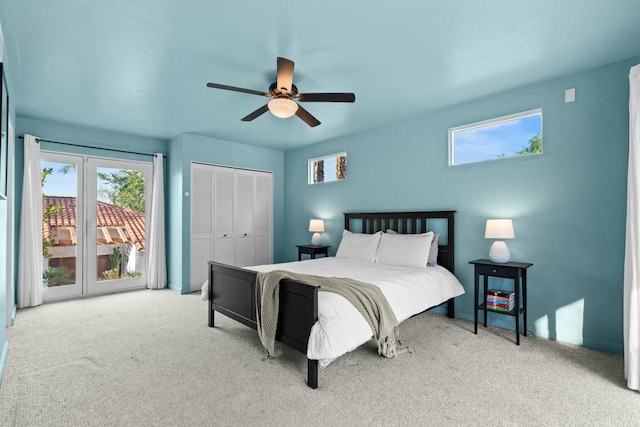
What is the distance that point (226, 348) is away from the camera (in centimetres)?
303

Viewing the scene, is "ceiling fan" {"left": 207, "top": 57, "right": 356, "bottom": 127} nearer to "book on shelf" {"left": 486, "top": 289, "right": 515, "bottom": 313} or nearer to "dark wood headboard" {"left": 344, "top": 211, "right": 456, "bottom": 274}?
"dark wood headboard" {"left": 344, "top": 211, "right": 456, "bottom": 274}

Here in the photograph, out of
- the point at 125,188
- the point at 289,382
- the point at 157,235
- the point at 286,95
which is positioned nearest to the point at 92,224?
the point at 125,188

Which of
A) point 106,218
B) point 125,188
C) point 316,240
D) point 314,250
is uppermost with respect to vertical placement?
point 125,188

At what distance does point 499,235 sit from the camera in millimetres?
3330

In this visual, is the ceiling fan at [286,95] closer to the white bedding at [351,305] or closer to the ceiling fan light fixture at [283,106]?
the ceiling fan light fixture at [283,106]

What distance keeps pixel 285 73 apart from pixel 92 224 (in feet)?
13.9

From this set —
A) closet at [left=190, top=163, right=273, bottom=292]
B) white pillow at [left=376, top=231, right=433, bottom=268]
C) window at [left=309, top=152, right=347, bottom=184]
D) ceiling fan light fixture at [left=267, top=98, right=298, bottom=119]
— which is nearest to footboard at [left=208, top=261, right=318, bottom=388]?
ceiling fan light fixture at [left=267, top=98, right=298, bottom=119]

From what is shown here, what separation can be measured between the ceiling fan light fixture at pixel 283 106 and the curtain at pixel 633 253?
2.60 meters

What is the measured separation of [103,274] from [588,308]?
6406 mm

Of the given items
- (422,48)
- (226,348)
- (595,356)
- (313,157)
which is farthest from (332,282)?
(313,157)

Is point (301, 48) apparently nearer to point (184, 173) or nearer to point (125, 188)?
point (184, 173)

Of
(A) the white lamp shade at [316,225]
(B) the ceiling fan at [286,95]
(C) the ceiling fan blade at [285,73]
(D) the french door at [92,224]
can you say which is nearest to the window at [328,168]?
(A) the white lamp shade at [316,225]

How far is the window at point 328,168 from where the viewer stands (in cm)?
557

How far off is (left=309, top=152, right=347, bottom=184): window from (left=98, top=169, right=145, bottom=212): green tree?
302 cm
